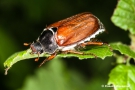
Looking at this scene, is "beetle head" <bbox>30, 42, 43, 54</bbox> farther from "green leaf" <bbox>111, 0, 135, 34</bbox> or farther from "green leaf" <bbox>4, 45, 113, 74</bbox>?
"green leaf" <bbox>111, 0, 135, 34</bbox>

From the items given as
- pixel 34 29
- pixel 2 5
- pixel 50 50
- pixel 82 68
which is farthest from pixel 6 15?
pixel 50 50

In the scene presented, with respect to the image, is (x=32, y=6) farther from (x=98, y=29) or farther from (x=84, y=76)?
(x=98, y=29)

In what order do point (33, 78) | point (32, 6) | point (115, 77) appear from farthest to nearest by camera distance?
point (32, 6), point (33, 78), point (115, 77)

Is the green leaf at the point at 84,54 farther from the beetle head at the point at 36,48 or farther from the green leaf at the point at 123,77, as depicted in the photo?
the green leaf at the point at 123,77

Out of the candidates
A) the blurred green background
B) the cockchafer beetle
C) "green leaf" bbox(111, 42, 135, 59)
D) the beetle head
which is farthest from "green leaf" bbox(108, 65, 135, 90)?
the blurred green background

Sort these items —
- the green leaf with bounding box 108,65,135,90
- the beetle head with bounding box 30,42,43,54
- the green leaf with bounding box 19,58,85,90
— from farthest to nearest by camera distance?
the green leaf with bounding box 19,58,85,90 → the beetle head with bounding box 30,42,43,54 → the green leaf with bounding box 108,65,135,90

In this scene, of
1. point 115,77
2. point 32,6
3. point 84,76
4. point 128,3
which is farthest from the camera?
point 84,76

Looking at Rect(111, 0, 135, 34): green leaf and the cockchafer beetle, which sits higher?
Rect(111, 0, 135, 34): green leaf

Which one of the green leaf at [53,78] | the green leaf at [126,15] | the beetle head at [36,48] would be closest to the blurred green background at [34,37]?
the green leaf at [53,78]
